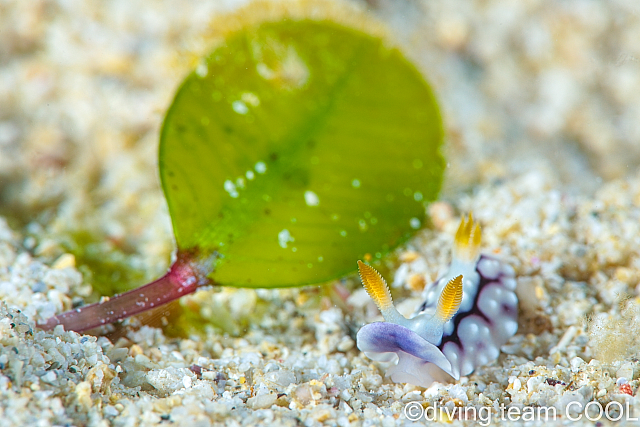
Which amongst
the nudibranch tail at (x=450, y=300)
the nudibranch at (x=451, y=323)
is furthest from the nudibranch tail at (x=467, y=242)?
the nudibranch tail at (x=450, y=300)

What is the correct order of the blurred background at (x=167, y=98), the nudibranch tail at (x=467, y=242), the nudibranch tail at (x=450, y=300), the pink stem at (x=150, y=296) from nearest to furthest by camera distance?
the nudibranch tail at (x=450, y=300), the pink stem at (x=150, y=296), the nudibranch tail at (x=467, y=242), the blurred background at (x=167, y=98)

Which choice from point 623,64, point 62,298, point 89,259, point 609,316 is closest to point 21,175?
point 89,259

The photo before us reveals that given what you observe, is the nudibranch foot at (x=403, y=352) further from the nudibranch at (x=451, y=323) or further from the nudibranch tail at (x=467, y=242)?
the nudibranch tail at (x=467, y=242)

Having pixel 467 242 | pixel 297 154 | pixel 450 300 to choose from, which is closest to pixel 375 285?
pixel 450 300

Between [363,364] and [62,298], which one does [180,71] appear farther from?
[363,364]

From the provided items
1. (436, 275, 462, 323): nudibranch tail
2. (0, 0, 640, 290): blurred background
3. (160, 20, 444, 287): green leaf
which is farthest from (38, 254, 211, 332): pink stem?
(436, 275, 462, 323): nudibranch tail

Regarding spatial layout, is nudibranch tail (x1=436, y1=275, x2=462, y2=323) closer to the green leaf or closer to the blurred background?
the green leaf
